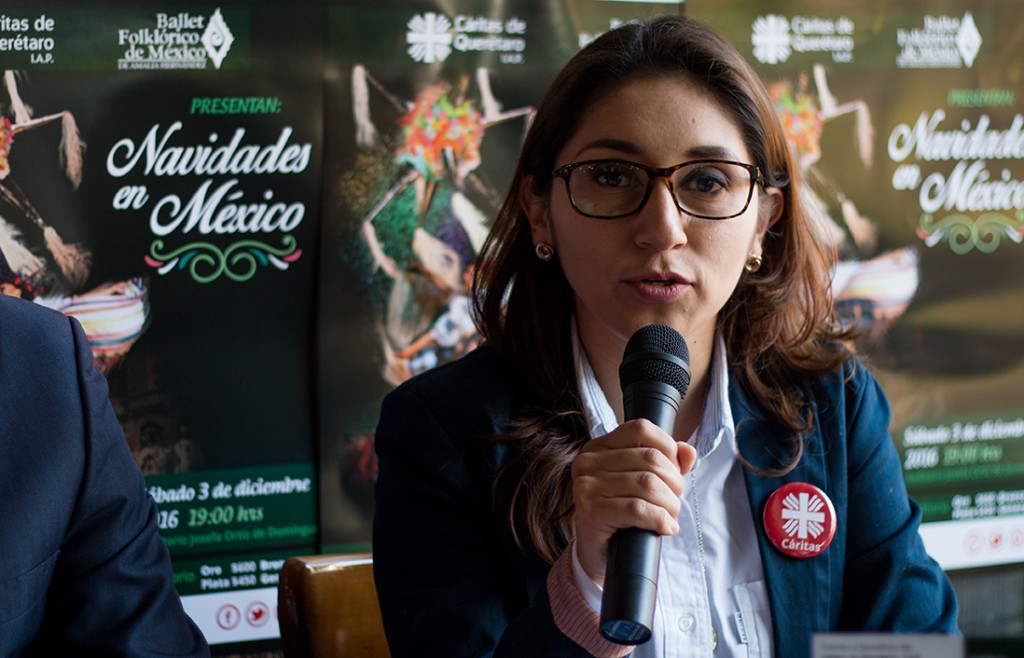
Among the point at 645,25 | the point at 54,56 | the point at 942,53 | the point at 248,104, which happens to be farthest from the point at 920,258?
the point at 54,56

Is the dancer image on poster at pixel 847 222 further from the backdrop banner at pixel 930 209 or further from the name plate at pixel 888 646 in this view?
the name plate at pixel 888 646

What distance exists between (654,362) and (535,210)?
1.64 feet

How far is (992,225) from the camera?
2707 mm

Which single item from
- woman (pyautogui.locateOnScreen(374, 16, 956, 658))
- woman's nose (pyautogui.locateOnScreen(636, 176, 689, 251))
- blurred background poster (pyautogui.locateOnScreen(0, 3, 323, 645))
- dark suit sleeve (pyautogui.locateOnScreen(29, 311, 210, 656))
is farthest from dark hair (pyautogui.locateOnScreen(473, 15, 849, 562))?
blurred background poster (pyautogui.locateOnScreen(0, 3, 323, 645))

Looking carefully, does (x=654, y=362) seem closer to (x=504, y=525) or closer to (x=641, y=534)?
(x=641, y=534)

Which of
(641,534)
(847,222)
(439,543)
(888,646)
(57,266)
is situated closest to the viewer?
(888,646)

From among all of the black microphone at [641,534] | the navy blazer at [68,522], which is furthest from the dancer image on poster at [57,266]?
the black microphone at [641,534]

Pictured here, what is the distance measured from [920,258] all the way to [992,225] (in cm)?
22

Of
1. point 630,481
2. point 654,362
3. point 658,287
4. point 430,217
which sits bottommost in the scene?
point 630,481

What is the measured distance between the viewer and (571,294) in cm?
164

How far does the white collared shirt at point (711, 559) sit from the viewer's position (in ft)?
4.69

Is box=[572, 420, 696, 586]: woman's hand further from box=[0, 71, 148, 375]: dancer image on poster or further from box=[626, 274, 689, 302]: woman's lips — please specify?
box=[0, 71, 148, 375]: dancer image on poster

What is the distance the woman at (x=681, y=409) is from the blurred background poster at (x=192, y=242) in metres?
0.66

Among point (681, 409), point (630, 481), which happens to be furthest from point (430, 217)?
point (630, 481)
